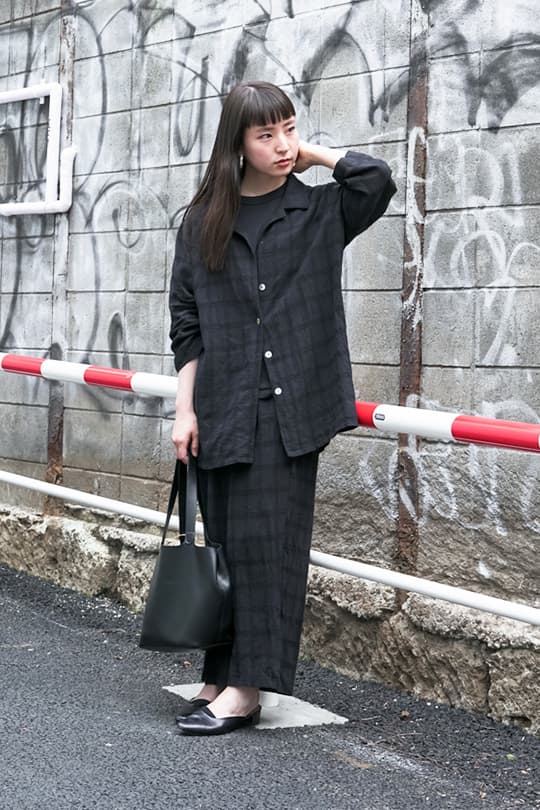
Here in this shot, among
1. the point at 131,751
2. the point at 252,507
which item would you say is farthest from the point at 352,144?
the point at 131,751

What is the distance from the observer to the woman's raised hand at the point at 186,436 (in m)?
4.15

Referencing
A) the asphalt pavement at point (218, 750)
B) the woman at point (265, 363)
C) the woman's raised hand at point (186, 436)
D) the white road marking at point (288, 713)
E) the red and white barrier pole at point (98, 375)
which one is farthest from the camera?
the red and white barrier pole at point (98, 375)

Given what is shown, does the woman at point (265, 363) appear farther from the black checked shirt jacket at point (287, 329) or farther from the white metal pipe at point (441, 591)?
the white metal pipe at point (441, 591)

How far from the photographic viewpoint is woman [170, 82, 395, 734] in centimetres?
405

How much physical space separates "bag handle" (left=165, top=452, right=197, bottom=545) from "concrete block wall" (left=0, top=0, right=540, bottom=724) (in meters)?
0.93

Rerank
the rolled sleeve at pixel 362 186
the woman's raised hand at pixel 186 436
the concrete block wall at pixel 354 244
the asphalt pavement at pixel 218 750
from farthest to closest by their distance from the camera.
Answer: the concrete block wall at pixel 354 244
the woman's raised hand at pixel 186 436
the rolled sleeve at pixel 362 186
the asphalt pavement at pixel 218 750

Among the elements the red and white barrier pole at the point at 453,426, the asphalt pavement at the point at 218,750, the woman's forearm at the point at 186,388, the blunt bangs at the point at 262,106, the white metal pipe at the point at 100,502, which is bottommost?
the asphalt pavement at the point at 218,750

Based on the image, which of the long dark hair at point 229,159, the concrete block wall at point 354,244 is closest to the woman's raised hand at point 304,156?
the long dark hair at point 229,159

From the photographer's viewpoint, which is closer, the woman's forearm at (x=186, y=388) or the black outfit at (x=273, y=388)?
the black outfit at (x=273, y=388)

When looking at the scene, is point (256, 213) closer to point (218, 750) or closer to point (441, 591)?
point (441, 591)

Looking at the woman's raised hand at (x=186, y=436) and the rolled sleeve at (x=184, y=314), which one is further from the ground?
the rolled sleeve at (x=184, y=314)

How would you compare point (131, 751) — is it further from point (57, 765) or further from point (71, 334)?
point (71, 334)

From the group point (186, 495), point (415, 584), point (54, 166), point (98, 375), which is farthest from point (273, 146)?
point (54, 166)

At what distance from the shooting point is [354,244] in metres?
5.06
